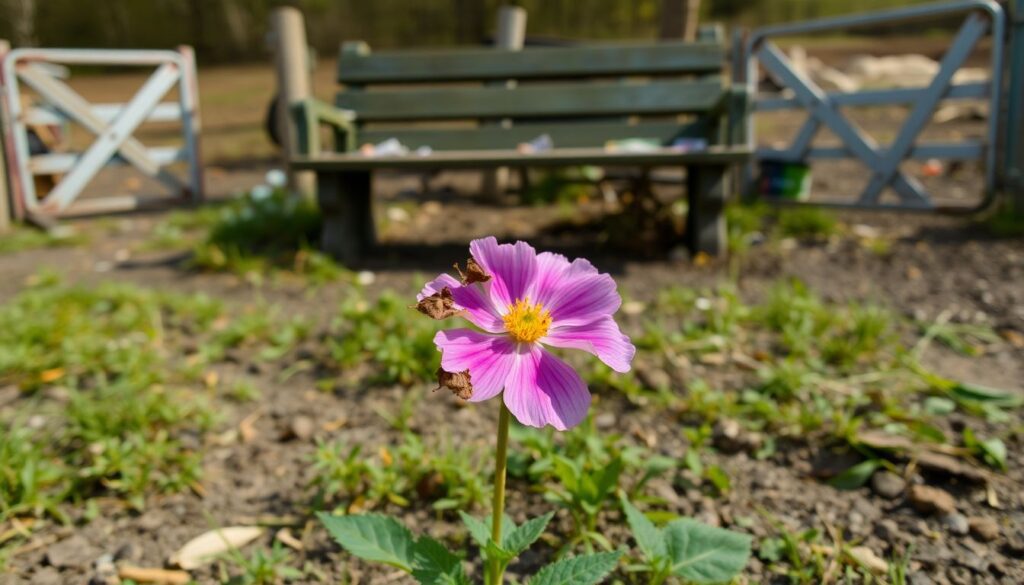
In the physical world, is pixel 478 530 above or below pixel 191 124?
below

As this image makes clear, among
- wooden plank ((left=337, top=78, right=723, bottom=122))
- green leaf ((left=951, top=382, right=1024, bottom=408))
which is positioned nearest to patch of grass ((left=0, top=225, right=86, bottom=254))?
wooden plank ((left=337, top=78, right=723, bottom=122))

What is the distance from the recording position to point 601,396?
90.0 inches

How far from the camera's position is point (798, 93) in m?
4.82

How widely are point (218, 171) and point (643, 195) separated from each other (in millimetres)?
5105

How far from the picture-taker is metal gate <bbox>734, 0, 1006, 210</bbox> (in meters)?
4.16

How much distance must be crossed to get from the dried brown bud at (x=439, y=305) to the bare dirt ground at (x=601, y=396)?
0.81 meters

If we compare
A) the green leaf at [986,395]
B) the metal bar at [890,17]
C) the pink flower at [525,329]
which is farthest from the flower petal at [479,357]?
the metal bar at [890,17]

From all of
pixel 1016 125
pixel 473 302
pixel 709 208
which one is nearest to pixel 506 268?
pixel 473 302

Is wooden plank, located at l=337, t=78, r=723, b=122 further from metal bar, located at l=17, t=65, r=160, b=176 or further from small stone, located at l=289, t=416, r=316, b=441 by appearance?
small stone, located at l=289, t=416, r=316, b=441

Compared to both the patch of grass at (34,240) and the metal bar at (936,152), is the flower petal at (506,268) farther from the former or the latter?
the patch of grass at (34,240)

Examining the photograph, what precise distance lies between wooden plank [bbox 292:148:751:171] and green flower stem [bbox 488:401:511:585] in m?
2.50

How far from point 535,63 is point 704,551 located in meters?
3.41

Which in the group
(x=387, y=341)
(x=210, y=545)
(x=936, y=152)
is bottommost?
(x=210, y=545)

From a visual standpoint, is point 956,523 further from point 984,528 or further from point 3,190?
point 3,190
